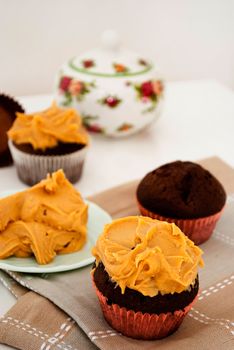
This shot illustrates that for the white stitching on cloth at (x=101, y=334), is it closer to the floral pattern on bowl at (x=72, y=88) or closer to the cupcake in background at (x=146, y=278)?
the cupcake in background at (x=146, y=278)

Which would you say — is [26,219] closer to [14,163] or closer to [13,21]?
[14,163]

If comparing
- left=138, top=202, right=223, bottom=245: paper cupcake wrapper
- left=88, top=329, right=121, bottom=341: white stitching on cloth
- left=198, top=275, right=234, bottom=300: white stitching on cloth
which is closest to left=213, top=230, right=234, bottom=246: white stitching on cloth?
left=138, top=202, right=223, bottom=245: paper cupcake wrapper

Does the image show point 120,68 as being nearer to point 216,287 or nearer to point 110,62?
point 110,62

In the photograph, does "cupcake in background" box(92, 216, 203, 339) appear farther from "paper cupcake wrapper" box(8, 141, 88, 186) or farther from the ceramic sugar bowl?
the ceramic sugar bowl

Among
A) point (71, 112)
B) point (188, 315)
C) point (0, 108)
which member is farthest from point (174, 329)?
point (0, 108)

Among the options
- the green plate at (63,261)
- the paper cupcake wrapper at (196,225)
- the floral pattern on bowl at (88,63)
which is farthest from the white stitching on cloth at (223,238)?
the floral pattern on bowl at (88,63)
